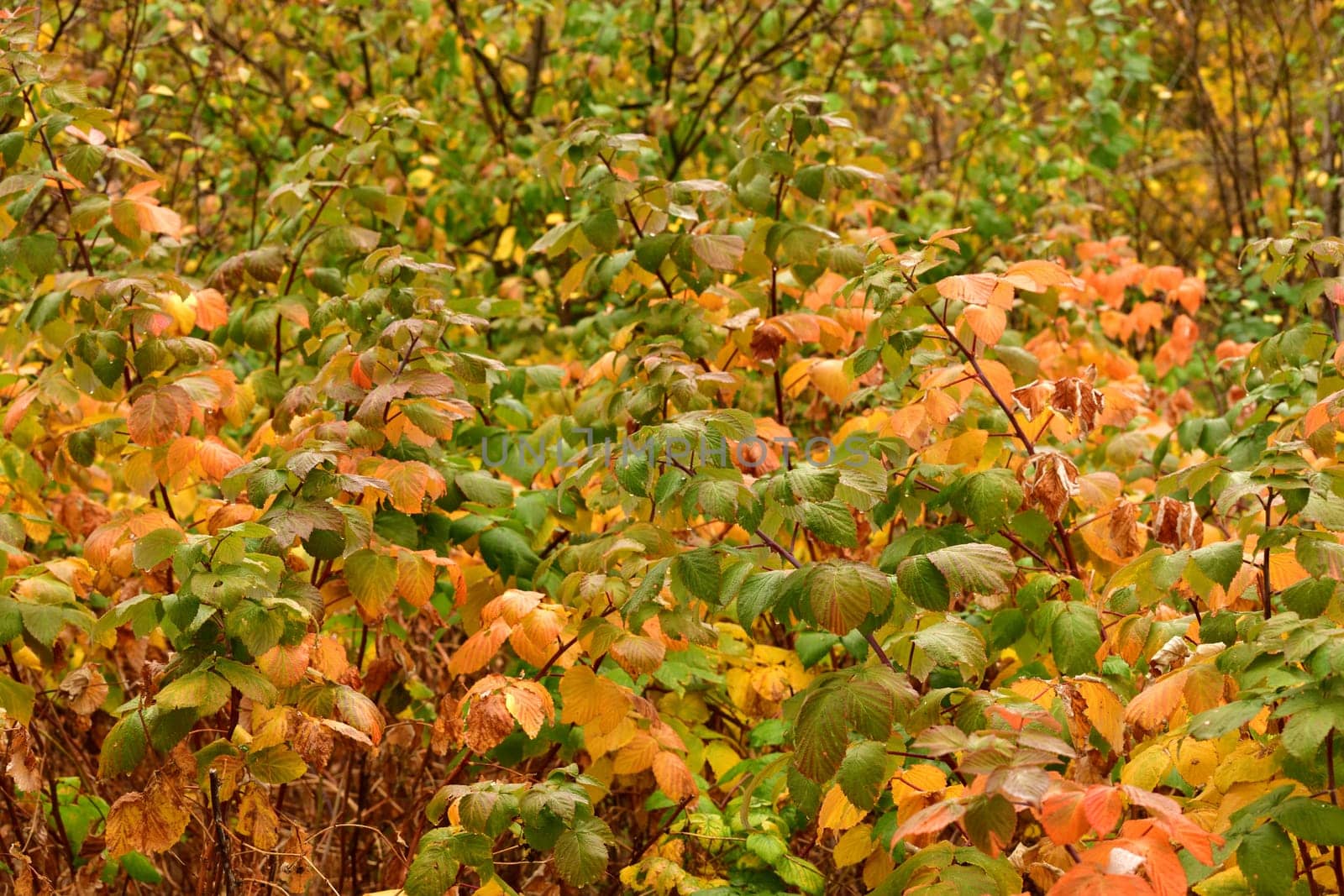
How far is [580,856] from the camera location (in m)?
1.88

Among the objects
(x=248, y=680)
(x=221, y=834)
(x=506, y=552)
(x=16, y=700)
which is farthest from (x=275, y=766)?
(x=506, y=552)

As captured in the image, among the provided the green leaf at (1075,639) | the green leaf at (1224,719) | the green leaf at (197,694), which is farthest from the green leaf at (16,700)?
the green leaf at (1224,719)

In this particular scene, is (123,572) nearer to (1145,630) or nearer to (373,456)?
(373,456)

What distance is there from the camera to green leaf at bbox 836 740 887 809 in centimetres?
167

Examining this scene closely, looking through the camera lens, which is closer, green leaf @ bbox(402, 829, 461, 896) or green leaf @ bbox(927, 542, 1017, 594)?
green leaf @ bbox(927, 542, 1017, 594)

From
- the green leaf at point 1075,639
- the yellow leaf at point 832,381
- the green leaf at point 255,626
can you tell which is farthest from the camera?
the yellow leaf at point 832,381

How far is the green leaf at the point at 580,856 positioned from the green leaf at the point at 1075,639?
80 cm

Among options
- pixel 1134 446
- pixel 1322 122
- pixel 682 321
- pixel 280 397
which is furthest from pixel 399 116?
pixel 1322 122

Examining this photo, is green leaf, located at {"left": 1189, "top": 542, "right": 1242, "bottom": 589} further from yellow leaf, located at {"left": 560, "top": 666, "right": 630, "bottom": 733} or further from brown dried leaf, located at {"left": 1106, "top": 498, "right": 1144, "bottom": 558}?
yellow leaf, located at {"left": 560, "top": 666, "right": 630, "bottom": 733}

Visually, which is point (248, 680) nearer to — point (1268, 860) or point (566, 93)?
point (1268, 860)

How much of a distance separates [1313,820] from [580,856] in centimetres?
97

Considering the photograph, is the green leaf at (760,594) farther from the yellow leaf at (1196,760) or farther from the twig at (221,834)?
the twig at (221,834)

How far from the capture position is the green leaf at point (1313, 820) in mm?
1468

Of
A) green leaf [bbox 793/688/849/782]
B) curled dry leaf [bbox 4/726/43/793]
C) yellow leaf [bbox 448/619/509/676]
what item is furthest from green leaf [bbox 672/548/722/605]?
curled dry leaf [bbox 4/726/43/793]
